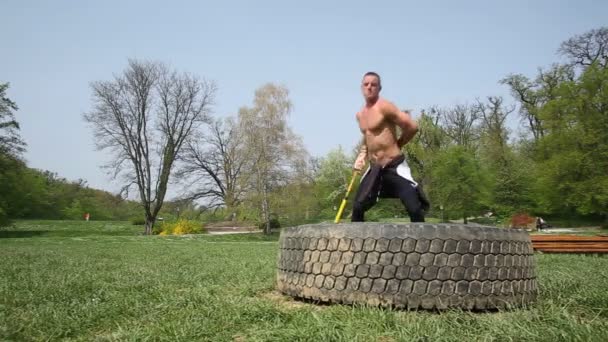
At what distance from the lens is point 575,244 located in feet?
48.0

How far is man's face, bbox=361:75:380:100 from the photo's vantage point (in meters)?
5.18

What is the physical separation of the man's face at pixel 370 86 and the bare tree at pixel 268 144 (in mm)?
30281

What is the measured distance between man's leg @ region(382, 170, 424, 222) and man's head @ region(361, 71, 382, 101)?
2.96ft

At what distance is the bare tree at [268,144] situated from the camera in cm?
3566

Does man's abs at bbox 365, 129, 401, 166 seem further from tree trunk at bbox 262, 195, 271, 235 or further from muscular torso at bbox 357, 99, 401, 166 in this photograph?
tree trunk at bbox 262, 195, 271, 235

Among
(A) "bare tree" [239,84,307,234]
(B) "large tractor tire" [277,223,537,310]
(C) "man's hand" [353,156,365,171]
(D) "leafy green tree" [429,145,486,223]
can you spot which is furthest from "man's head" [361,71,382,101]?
(D) "leafy green tree" [429,145,486,223]

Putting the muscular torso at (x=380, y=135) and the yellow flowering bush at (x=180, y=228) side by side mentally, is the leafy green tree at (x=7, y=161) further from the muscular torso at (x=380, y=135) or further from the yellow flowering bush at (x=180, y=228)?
the muscular torso at (x=380, y=135)

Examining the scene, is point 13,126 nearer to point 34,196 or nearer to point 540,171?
point 34,196

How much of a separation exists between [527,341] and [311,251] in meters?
2.02

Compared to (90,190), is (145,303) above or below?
below

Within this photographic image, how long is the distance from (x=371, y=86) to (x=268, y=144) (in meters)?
31.4

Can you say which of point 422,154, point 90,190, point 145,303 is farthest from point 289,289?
point 90,190

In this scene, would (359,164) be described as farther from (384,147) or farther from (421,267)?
(421,267)

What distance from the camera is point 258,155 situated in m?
35.8
